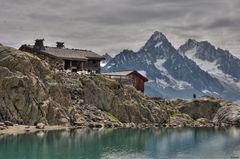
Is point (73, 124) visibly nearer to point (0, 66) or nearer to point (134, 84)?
point (0, 66)

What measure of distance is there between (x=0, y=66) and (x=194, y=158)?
214ft

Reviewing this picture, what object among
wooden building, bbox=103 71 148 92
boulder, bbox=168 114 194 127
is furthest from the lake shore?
boulder, bbox=168 114 194 127

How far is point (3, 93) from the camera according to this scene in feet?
440

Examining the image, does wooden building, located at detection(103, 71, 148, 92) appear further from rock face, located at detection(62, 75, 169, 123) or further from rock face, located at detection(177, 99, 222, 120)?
rock face, located at detection(177, 99, 222, 120)

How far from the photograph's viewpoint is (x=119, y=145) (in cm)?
11644

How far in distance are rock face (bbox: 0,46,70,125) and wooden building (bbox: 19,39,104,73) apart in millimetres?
23531

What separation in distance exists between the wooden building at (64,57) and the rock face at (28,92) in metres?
23.5

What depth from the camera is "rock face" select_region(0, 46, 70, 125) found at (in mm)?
133500

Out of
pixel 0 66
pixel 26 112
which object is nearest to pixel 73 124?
pixel 26 112

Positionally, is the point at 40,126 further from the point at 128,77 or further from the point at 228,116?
the point at 228,116

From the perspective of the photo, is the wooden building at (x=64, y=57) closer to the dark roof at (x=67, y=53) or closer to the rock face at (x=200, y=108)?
the dark roof at (x=67, y=53)

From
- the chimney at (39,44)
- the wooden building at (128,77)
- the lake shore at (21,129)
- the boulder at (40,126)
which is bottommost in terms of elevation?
the lake shore at (21,129)

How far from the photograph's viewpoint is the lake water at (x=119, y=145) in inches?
3927

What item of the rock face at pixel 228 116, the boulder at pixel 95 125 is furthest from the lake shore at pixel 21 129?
the rock face at pixel 228 116
